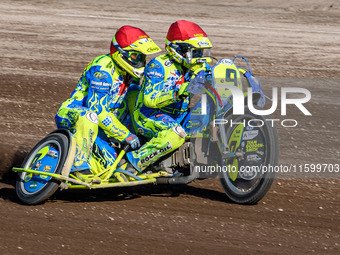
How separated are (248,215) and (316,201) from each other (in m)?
1.11

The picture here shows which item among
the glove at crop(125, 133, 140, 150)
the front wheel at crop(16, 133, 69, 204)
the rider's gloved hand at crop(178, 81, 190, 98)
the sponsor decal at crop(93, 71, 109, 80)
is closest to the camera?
the rider's gloved hand at crop(178, 81, 190, 98)

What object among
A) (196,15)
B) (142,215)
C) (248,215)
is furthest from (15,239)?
(196,15)

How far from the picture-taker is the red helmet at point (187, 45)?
7.34m

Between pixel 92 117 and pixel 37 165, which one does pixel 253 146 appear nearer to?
pixel 92 117

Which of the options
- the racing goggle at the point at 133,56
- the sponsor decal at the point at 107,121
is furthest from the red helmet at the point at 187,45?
the sponsor decal at the point at 107,121

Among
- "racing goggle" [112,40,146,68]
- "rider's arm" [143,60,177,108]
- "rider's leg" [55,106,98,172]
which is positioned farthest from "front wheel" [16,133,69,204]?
"racing goggle" [112,40,146,68]

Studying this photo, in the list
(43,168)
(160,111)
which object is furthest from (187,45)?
(43,168)

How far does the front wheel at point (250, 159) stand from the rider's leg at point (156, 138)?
1.96ft

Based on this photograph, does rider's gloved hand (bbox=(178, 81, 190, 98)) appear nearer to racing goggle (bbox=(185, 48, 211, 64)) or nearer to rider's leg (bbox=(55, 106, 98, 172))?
racing goggle (bbox=(185, 48, 211, 64))

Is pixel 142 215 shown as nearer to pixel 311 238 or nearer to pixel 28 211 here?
pixel 28 211

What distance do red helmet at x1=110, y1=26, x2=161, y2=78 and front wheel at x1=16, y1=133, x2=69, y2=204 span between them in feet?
3.66

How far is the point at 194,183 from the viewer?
8.34m

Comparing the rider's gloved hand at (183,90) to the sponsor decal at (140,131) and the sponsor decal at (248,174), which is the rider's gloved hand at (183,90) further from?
the sponsor decal at (248,174)

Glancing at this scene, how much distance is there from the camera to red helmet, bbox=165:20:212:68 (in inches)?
289
